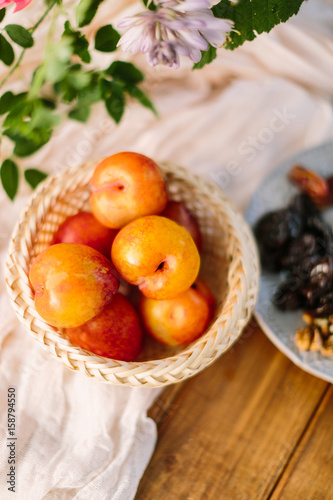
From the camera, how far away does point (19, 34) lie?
0.53 m

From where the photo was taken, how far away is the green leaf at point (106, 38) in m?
0.57

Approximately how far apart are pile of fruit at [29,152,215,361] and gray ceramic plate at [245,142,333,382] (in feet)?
0.38

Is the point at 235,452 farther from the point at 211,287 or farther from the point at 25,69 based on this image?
the point at 25,69

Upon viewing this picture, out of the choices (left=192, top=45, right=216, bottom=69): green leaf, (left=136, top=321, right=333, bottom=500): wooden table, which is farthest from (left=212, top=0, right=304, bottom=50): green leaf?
(left=136, top=321, right=333, bottom=500): wooden table

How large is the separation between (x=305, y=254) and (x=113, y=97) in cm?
40

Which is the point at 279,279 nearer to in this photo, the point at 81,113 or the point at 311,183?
the point at 311,183

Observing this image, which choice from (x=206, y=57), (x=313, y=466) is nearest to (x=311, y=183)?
(x=206, y=57)

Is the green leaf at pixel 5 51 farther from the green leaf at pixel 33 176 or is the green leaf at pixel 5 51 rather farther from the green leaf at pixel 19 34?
the green leaf at pixel 33 176

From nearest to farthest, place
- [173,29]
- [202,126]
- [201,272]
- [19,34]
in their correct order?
[173,29] → [19,34] → [201,272] → [202,126]

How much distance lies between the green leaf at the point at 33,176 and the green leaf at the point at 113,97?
16cm

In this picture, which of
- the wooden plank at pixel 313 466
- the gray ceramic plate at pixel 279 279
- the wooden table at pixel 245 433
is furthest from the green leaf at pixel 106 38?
the wooden plank at pixel 313 466

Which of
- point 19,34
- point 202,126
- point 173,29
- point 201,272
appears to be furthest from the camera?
point 202,126

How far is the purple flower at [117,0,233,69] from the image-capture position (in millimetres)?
421

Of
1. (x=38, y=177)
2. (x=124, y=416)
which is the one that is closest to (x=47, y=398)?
(x=124, y=416)
